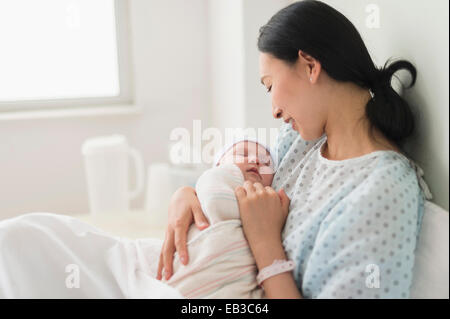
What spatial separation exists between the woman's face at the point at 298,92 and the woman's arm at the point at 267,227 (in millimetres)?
162

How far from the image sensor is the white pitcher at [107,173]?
7.47 ft

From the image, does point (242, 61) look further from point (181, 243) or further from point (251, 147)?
point (181, 243)

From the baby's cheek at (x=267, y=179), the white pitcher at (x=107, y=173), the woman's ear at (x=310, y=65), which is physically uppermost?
the woman's ear at (x=310, y=65)

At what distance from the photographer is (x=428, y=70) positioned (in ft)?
2.80

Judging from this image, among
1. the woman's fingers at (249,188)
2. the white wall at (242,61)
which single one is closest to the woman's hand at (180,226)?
the woman's fingers at (249,188)

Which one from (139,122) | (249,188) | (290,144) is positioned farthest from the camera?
(139,122)

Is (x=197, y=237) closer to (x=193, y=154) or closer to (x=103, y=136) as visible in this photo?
(x=193, y=154)

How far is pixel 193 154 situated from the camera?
2385mm

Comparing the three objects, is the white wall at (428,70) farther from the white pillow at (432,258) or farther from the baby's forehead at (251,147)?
the baby's forehead at (251,147)

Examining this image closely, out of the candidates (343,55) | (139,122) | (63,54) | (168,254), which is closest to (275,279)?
(168,254)

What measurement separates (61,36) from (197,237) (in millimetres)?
2039

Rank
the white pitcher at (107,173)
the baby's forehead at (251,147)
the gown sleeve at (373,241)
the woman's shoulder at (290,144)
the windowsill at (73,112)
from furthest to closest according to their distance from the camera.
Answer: the windowsill at (73,112)
the white pitcher at (107,173)
the baby's forehead at (251,147)
the woman's shoulder at (290,144)
the gown sleeve at (373,241)

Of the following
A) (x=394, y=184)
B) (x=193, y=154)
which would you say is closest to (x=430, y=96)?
(x=394, y=184)

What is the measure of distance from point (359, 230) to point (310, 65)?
1.15 ft
